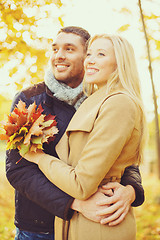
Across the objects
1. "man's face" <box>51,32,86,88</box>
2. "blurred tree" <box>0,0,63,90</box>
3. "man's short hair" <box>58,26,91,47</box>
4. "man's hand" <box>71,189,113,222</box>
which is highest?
"blurred tree" <box>0,0,63,90</box>

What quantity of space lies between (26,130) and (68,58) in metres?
0.95

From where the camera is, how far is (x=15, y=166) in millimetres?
2139

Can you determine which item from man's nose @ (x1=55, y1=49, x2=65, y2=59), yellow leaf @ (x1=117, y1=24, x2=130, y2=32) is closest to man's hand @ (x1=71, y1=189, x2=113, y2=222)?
man's nose @ (x1=55, y1=49, x2=65, y2=59)

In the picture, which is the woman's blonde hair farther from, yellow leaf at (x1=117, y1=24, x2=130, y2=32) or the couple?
yellow leaf at (x1=117, y1=24, x2=130, y2=32)

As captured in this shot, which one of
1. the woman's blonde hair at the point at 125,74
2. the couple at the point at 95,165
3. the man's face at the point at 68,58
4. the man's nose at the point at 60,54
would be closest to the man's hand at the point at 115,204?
the couple at the point at 95,165

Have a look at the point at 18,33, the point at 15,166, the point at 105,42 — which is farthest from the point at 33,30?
the point at 15,166

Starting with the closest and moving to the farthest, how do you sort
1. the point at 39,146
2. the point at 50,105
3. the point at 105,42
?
the point at 39,146 → the point at 105,42 → the point at 50,105

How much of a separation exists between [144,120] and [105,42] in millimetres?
631

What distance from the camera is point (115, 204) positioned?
1916mm

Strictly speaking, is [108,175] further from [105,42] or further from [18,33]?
[18,33]

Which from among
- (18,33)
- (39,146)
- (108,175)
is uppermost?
(18,33)

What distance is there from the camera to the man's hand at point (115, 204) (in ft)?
6.15

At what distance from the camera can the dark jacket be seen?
1.99 m

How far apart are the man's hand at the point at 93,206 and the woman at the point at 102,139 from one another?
5 centimetres
